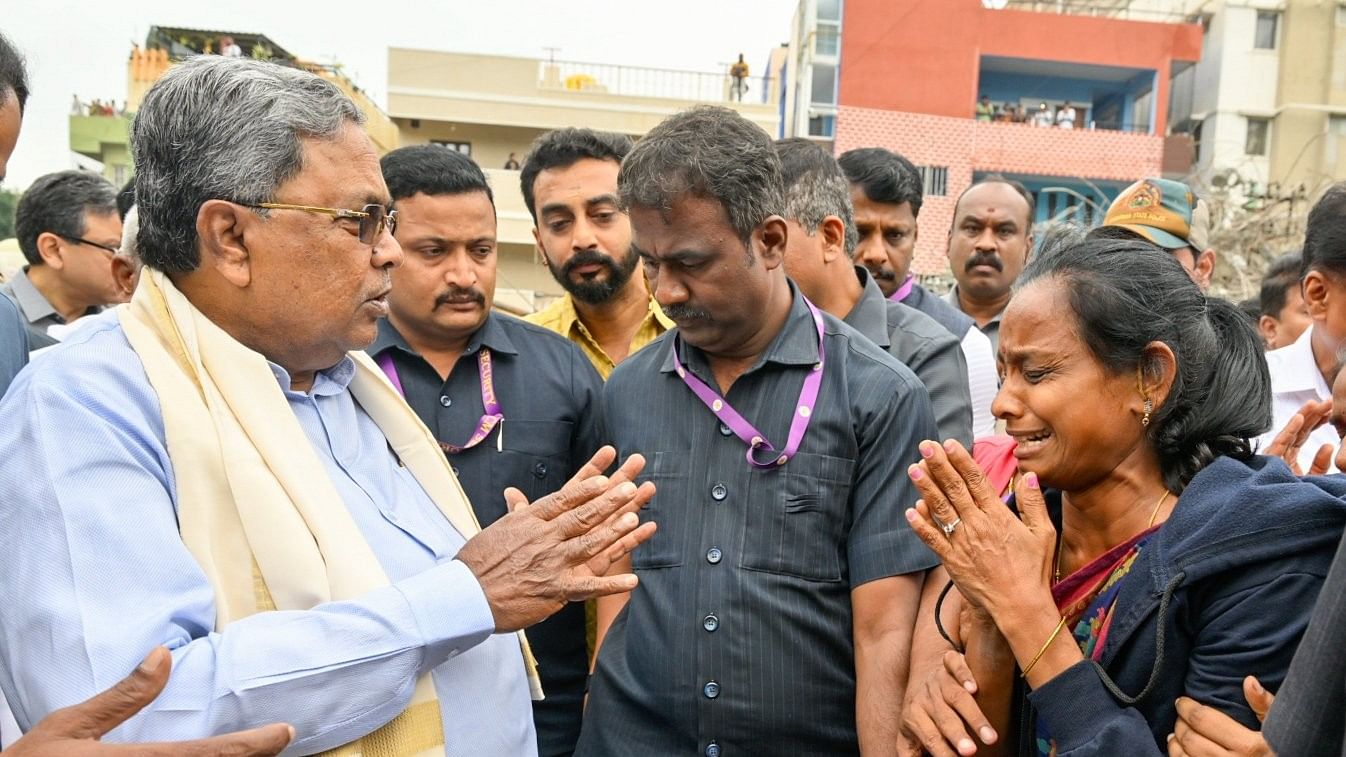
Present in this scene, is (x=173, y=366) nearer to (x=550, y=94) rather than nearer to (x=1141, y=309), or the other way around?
(x=1141, y=309)

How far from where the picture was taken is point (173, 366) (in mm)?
2041

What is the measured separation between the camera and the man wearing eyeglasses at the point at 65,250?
18.8ft

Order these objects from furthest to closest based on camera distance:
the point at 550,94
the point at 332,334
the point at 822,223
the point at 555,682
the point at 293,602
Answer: the point at 550,94
the point at 822,223
the point at 555,682
the point at 332,334
the point at 293,602

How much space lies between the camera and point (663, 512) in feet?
9.41

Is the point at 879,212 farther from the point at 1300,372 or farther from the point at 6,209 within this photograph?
the point at 6,209

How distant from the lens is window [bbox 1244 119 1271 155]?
27.8 meters

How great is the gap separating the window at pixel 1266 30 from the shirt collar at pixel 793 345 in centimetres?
2986

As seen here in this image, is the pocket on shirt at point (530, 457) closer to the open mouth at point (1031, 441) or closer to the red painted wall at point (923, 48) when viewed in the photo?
the open mouth at point (1031, 441)

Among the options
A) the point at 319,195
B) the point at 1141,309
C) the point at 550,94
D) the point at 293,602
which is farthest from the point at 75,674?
the point at 550,94

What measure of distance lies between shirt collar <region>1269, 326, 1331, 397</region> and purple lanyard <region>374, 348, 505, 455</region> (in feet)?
9.42

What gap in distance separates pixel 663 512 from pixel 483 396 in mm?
970

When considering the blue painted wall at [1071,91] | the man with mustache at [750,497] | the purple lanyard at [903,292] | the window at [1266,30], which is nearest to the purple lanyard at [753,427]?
the man with mustache at [750,497]

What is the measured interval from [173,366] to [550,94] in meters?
26.9

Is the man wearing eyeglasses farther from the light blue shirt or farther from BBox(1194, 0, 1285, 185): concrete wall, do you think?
BBox(1194, 0, 1285, 185): concrete wall
